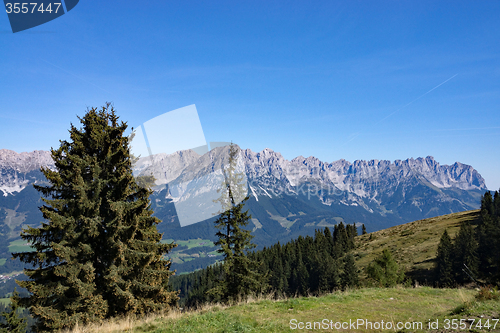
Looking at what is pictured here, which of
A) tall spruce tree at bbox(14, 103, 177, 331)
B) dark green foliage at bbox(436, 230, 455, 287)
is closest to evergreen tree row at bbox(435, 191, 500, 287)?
dark green foliage at bbox(436, 230, 455, 287)

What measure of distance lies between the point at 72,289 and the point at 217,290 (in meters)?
16.1

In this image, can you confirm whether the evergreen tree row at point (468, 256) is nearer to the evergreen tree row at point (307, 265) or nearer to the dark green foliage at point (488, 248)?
the dark green foliage at point (488, 248)

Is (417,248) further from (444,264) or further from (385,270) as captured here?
(385,270)

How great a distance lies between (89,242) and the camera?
15.2 meters

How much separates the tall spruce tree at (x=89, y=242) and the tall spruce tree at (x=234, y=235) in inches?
495

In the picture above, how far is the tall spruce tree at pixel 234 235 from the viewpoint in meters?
28.9

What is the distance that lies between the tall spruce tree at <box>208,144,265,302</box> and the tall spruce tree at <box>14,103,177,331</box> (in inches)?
495

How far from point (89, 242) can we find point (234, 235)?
16407 mm

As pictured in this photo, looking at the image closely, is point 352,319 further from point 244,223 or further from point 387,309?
point 244,223

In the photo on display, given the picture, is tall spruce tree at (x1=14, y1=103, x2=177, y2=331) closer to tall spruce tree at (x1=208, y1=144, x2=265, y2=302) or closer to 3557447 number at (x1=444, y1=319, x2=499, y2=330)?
tall spruce tree at (x1=208, y1=144, x2=265, y2=302)

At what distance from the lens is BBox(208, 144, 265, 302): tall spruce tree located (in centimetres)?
2892

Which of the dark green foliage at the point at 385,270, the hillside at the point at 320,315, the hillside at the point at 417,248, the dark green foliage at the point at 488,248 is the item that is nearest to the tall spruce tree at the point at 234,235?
the hillside at the point at 320,315

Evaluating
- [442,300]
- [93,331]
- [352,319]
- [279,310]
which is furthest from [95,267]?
[442,300]

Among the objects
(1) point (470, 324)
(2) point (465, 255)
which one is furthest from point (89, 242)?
(2) point (465, 255)
